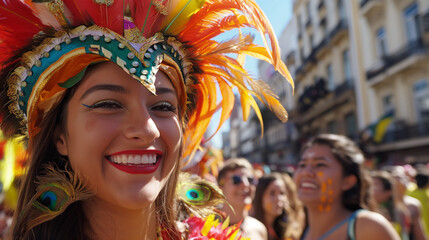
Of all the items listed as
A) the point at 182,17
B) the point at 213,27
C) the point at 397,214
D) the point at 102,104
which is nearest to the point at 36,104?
the point at 102,104

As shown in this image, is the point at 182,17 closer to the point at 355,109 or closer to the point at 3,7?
the point at 3,7

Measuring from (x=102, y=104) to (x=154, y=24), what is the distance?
38 centimetres

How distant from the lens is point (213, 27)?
1.56 meters

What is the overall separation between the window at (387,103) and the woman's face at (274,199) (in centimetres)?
1498

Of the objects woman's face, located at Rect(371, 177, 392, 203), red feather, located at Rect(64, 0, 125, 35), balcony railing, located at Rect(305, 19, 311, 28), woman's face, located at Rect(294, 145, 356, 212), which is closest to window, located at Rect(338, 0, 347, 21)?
balcony railing, located at Rect(305, 19, 311, 28)

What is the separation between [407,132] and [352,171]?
1489 cm

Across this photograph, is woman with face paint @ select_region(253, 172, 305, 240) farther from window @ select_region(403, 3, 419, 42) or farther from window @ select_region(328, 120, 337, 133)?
window @ select_region(328, 120, 337, 133)

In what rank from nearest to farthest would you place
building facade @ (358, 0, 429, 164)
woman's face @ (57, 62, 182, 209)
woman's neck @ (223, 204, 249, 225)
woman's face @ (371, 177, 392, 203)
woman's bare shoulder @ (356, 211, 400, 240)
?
woman's face @ (57, 62, 182, 209) < woman's bare shoulder @ (356, 211, 400, 240) < woman's neck @ (223, 204, 249, 225) < woman's face @ (371, 177, 392, 203) < building facade @ (358, 0, 429, 164)

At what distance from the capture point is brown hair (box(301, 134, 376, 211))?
Answer: 287cm

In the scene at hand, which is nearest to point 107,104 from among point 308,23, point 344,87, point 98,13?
point 98,13

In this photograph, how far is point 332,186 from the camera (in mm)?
2885

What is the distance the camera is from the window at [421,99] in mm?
15203

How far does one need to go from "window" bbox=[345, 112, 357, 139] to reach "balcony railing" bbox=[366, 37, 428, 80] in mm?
3913

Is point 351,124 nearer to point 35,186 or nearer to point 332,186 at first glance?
point 332,186
